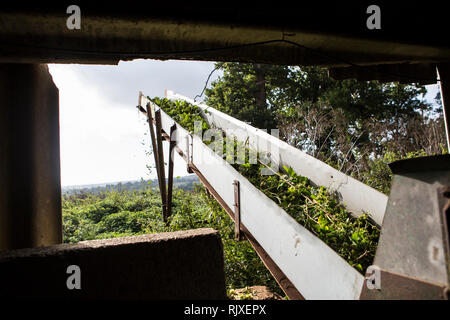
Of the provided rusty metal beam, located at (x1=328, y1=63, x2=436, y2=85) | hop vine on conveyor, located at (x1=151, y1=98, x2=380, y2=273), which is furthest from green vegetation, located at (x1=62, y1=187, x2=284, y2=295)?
rusty metal beam, located at (x1=328, y1=63, x2=436, y2=85)

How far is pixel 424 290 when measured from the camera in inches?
41.2

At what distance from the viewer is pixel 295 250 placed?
196 cm

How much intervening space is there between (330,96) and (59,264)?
12711 millimetres

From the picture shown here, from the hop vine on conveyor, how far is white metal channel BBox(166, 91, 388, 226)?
3.7 inches

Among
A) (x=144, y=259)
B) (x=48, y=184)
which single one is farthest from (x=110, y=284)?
(x=48, y=184)

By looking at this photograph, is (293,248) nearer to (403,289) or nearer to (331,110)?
(403,289)

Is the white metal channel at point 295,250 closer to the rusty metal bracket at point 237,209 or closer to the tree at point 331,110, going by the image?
the rusty metal bracket at point 237,209

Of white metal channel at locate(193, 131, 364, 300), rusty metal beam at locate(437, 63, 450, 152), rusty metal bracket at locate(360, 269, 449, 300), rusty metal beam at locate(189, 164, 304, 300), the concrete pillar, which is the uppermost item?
rusty metal beam at locate(437, 63, 450, 152)

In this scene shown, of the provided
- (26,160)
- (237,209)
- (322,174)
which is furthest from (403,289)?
(322,174)

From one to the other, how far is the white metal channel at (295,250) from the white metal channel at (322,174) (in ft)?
3.48

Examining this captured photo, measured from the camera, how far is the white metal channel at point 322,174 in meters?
2.74

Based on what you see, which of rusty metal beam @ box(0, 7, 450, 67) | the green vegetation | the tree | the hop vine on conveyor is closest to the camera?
rusty metal beam @ box(0, 7, 450, 67)

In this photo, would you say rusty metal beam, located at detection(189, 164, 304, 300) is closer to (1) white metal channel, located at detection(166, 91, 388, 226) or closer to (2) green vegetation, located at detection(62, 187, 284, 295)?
(1) white metal channel, located at detection(166, 91, 388, 226)

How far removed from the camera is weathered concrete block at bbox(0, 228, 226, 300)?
1.09 m
